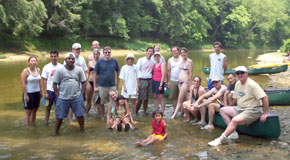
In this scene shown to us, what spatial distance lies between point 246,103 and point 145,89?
3.26 m

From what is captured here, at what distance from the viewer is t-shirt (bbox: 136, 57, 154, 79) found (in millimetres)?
8852

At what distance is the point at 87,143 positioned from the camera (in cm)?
681

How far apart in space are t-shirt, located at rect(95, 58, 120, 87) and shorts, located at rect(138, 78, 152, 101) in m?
1.04

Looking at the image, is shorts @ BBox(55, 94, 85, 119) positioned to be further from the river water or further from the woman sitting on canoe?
the woman sitting on canoe

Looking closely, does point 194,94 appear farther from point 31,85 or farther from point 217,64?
point 31,85

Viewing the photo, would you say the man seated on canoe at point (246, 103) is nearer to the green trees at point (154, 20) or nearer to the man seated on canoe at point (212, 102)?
the man seated on canoe at point (212, 102)

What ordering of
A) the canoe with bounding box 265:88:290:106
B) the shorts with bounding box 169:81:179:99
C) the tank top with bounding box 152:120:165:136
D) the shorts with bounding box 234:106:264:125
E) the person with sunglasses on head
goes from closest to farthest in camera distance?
1. the shorts with bounding box 234:106:264:125
2. the tank top with bounding box 152:120:165:136
3. the person with sunglasses on head
4. the shorts with bounding box 169:81:179:99
5. the canoe with bounding box 265:88:290:106

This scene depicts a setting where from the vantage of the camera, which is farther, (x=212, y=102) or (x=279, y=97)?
(x=279, y=97)

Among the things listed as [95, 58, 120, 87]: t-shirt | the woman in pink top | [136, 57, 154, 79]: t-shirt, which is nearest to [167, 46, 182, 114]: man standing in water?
the woman in pink top

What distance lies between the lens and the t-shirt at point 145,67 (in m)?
8.85

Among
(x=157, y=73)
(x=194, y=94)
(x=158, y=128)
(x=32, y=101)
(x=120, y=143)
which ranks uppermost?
(x=157, y=73)

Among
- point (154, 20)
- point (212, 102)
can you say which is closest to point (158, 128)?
point (212, 102)

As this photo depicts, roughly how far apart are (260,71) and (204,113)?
11544 millimetres

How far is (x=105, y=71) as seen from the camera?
810 cm
